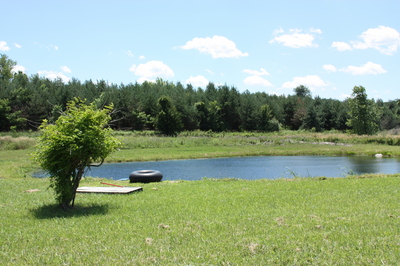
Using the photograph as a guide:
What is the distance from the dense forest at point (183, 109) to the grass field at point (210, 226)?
162 feet

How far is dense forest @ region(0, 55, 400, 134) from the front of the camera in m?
66.6

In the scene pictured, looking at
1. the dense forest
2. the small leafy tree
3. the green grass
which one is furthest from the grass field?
the dense forest

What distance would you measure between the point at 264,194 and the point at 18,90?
234 ft

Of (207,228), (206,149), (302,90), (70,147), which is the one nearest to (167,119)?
(206,149)

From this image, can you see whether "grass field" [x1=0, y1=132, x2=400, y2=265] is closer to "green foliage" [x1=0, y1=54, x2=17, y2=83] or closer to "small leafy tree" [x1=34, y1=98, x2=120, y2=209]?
"small leafy tree" [x1=34, y1=98, x2=120, y2=209]

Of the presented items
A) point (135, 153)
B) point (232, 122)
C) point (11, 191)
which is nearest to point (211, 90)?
point (232, 122)

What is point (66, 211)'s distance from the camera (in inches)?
392

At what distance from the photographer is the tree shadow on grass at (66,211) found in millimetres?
9484

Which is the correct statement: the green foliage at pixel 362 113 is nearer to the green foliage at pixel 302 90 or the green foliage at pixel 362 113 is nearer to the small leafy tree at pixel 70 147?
the small leafy tree at pixel 70 147

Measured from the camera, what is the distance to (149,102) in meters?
76.8

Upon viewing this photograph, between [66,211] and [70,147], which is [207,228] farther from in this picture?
[70,147]

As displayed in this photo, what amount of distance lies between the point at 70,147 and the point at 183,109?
6609cm

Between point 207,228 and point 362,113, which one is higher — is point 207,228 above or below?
below

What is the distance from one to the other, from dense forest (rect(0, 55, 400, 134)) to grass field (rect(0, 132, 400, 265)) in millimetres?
49270
